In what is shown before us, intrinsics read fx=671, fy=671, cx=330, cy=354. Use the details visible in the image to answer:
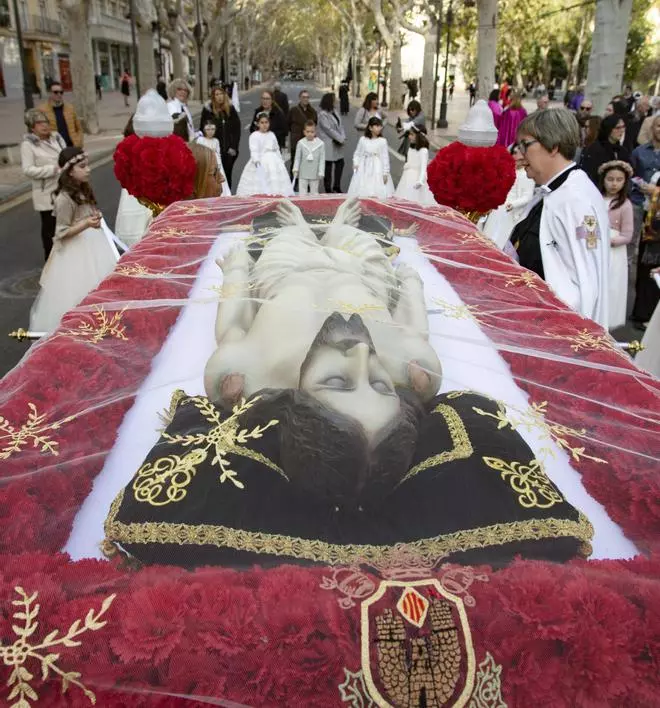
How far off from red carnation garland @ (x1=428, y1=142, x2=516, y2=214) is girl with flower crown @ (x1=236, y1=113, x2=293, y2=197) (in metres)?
5.32

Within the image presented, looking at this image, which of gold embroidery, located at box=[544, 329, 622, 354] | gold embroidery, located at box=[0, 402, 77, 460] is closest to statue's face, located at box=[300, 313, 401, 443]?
gold embroidery, located at box=[0, 402, 77, 460]

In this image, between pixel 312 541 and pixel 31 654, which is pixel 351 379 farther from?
pixel 31 654

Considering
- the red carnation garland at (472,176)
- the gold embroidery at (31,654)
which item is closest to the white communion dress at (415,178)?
the red carnation garland at (472,176)

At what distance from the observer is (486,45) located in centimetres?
1603

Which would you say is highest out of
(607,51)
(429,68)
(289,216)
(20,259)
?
(429,68)

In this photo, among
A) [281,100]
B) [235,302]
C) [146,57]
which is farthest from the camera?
[146,57]

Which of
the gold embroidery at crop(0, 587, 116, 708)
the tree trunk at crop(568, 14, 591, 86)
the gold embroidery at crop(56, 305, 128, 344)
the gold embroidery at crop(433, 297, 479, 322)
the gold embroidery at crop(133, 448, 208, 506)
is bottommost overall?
the gold embroidery at crop(0, 587, 116, 708)

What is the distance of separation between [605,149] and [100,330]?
851cm

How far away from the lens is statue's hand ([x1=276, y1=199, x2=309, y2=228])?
3.61m

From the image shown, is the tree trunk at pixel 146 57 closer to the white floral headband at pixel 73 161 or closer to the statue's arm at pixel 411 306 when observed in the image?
the white floral headband at pixel 73 161

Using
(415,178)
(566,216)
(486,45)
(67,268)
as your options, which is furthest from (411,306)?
(486,45)

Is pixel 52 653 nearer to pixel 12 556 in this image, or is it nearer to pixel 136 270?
pixel 12 556

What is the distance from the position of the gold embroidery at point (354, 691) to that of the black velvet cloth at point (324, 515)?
0.85 feet

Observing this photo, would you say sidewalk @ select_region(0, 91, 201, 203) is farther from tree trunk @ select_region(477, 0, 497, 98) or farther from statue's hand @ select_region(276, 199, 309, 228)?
tree trunk @ select_region(477, 0, 497, 98)
